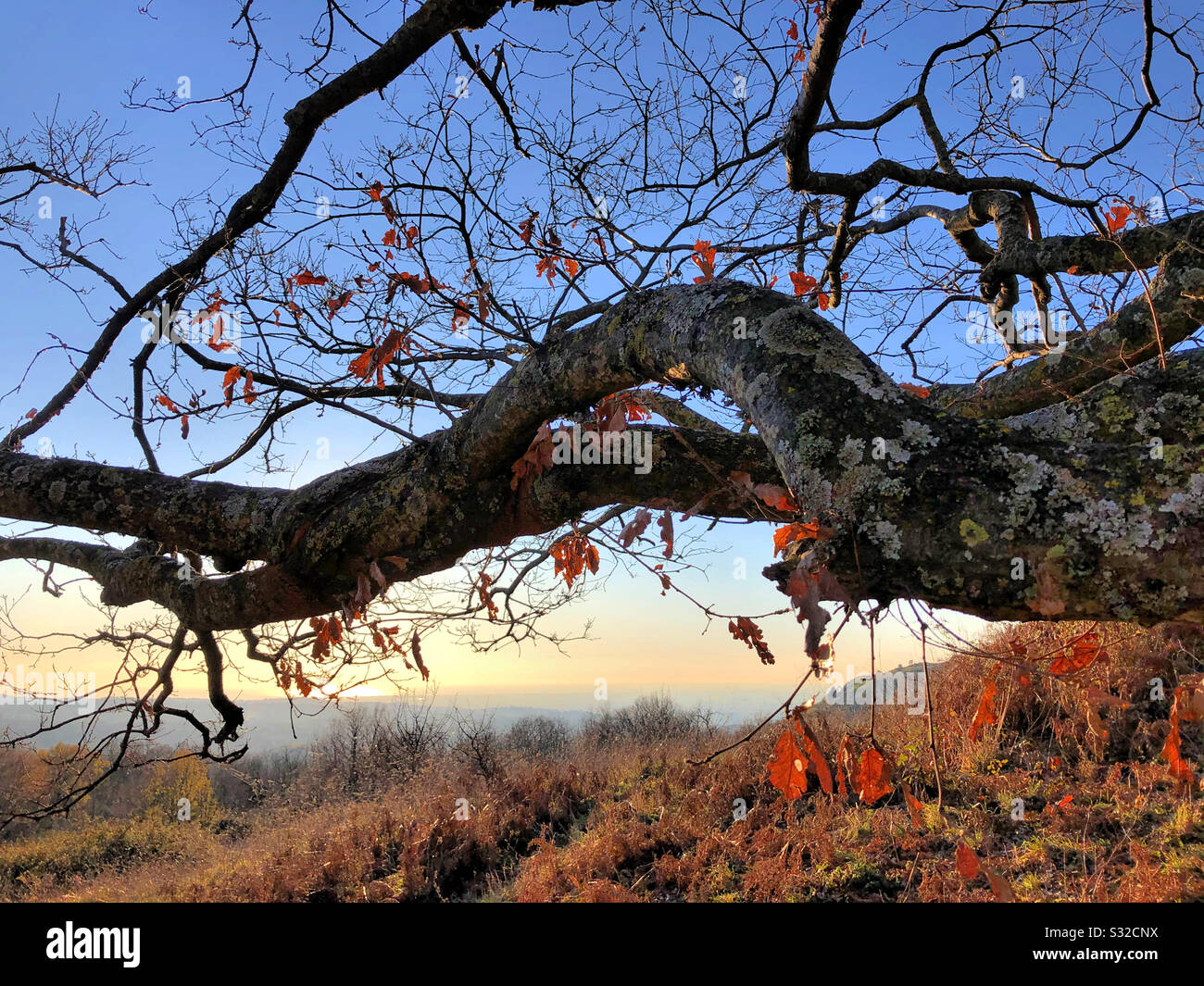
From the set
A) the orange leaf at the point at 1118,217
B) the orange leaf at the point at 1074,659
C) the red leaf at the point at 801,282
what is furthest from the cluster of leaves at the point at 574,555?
the orange leaf at the point at 1118,217

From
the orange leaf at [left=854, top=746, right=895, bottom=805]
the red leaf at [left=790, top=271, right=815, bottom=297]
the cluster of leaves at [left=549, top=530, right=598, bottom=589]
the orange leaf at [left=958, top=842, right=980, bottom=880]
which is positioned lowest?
the orange leaf at [left=958, top=842, right=980, bottom=880]

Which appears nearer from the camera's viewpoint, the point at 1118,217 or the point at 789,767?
the point at 789,767

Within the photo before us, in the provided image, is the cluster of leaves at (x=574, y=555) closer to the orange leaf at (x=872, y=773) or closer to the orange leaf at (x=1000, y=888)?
the orange leaf at (x=872, y=773)

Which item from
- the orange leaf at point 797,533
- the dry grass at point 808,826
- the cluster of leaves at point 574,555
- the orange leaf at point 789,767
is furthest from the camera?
the dry grass at point 808,826

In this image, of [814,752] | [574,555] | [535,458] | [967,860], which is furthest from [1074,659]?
[574,555]

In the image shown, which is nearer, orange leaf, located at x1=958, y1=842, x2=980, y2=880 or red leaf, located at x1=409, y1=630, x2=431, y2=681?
orange leaf, located at x1=958, y1=842, x2=980, y2=880

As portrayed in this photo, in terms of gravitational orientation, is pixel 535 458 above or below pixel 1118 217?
below

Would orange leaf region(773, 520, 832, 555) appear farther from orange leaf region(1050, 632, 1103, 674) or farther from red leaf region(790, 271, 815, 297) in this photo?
red leaf region(790, 271, 815, 297)

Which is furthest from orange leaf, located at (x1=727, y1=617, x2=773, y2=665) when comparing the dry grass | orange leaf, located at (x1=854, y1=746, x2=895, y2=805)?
the dry grass

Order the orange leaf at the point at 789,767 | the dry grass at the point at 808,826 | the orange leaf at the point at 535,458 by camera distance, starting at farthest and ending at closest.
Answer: the dry grass at the point at 808,826 → the orange leaf at the point at 535,458 → the orange leaf at the point at 789,767

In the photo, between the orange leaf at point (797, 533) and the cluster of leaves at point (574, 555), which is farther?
the cluster of leaves at point (574, 555)

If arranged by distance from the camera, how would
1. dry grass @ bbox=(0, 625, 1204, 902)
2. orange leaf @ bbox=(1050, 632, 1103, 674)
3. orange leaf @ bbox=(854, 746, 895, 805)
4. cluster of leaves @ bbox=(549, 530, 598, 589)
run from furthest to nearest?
1. dry grass @ bbox=(0, 625, 1204, 902)
2. cluster of leaves @ bbox=(549, 530, 598, 589)
3. orange leaf @ bbox=(1050, 632, 1103, 674)
4. orange leaf @ bbox=(854, 746, 895, 805)

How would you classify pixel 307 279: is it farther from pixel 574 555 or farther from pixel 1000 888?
pixel 1000 888

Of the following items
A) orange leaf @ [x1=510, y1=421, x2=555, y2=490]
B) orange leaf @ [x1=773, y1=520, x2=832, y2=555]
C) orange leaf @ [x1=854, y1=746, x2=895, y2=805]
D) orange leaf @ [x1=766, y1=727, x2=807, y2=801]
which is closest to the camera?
orange leaf @ [x1=773, y1=520, x2=832, y2=555]
